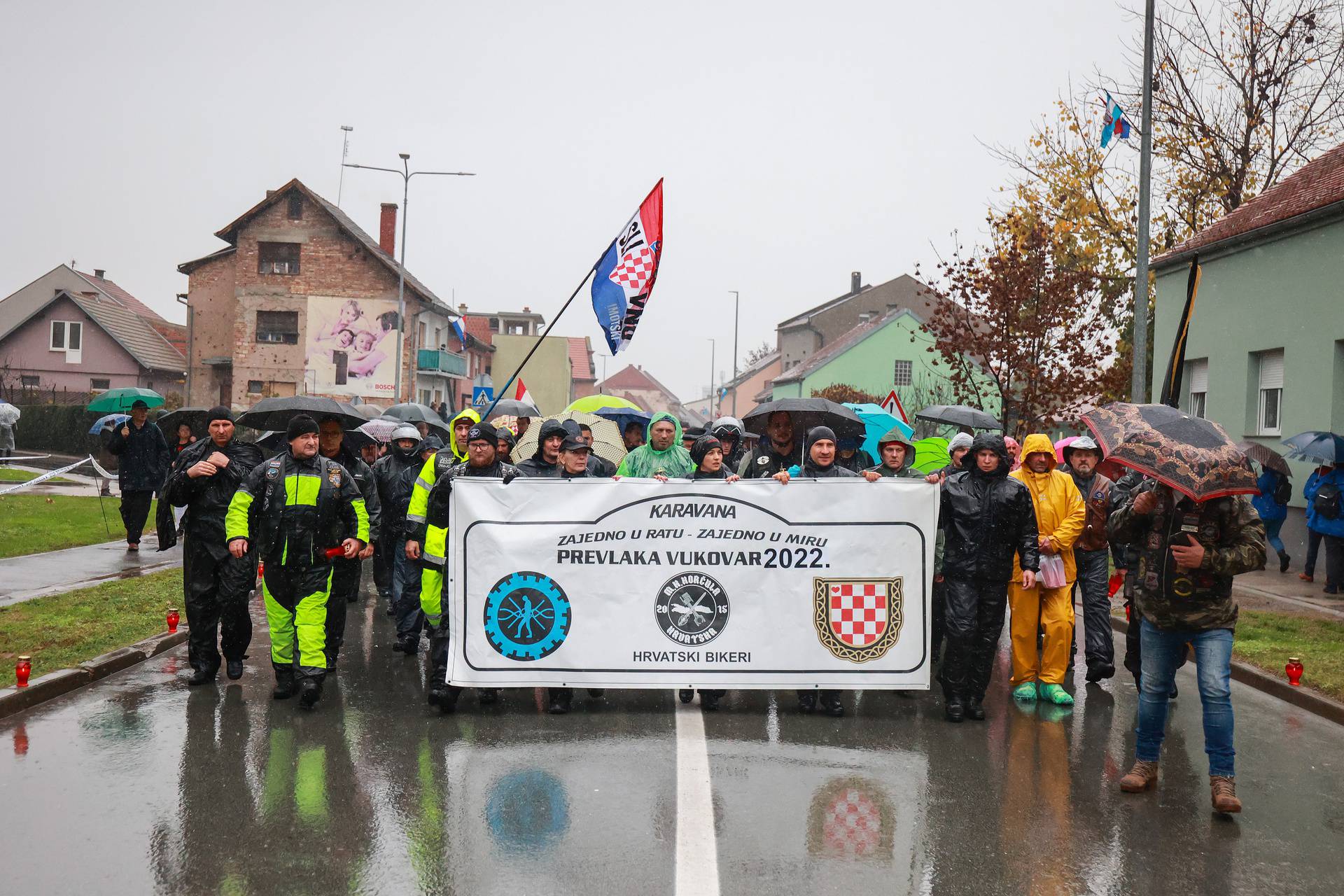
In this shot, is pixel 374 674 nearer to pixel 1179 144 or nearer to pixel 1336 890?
pixel 1336 890

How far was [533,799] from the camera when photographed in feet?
18.0

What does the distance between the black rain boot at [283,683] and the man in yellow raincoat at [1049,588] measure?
4.83 metres

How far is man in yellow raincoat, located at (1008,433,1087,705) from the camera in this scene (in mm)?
7832

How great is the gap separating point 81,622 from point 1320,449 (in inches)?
534

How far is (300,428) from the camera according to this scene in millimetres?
7523

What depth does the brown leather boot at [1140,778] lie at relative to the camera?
231 inches

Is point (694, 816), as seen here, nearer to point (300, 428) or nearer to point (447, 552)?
point (447, 552)

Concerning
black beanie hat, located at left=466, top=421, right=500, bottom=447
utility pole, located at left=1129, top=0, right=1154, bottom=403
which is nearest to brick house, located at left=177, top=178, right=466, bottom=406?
utility pole, located at left=1129, top=0, right=1154, bottom=403

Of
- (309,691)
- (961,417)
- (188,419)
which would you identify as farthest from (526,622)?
(961,417)

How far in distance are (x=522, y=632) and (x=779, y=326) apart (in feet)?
292

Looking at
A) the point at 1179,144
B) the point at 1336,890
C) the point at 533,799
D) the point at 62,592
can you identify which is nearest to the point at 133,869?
the point at 533,799

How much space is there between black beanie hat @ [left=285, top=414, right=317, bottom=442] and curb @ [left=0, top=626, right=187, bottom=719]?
7.18 feet

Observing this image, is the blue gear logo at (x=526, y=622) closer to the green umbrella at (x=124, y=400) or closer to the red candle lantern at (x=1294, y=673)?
the red candle lantern at (x=1294, y=673)

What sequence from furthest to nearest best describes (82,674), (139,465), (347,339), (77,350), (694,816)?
(77,350) < (347,339) < (139,465) < (82,674) < (694,816)
